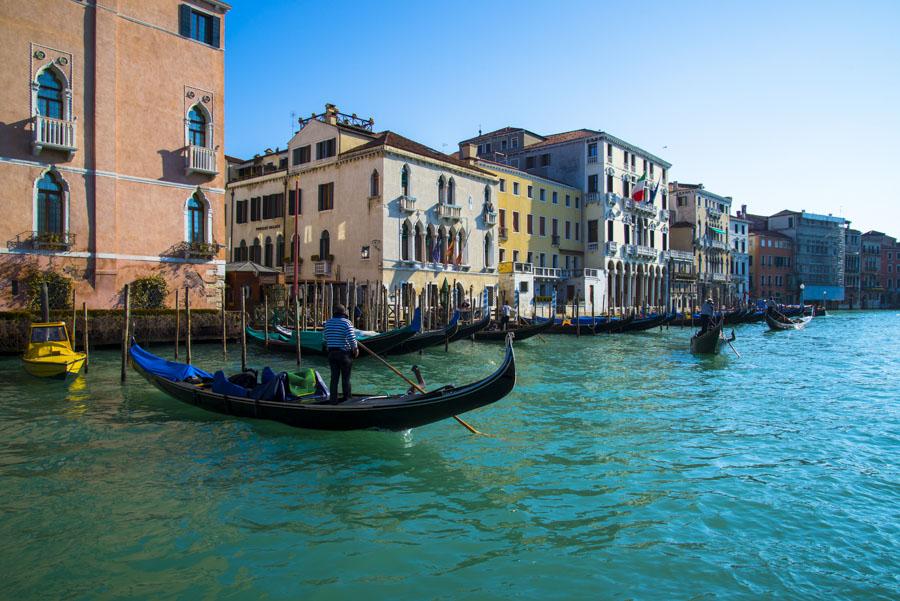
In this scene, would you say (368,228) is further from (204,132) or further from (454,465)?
(454,465)

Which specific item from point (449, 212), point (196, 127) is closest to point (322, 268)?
point (449, 212)

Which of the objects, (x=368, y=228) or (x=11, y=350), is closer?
(x=11, y=350)

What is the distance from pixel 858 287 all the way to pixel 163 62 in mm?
62336

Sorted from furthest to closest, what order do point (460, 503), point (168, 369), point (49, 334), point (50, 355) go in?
point (49, 334), point (50, 355), point (168, 369), point (460, 503)

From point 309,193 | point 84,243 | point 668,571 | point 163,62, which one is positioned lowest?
point 668,571

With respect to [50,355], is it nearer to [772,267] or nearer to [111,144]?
[111,144]

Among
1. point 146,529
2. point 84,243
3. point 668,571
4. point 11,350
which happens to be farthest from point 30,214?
point 668,571

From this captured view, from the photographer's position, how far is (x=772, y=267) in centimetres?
5031

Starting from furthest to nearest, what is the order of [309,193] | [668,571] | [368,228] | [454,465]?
→ [309,193] < [368,228] < [454,465] < [668,571]

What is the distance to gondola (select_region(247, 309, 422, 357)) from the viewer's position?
12.2 meters

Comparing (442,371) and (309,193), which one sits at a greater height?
(309,193)

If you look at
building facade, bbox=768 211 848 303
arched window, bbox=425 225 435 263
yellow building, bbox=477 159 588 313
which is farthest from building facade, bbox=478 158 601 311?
building facade, bbox=768 211 848 303

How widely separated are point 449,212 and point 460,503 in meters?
17.5

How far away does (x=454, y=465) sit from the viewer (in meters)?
5.27
